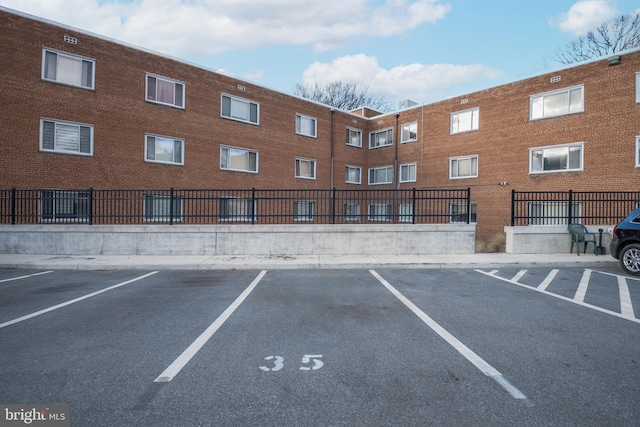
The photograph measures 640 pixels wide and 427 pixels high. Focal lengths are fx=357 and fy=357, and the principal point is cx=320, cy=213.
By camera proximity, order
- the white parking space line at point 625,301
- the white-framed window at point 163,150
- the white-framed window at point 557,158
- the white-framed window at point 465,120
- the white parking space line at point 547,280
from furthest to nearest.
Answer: the white-framed window at point 465,120, the white-framed window at point 557,158, the white-framed window at point 163,150, the white parking space line at point 547,280, the white parking space line at point 625,301

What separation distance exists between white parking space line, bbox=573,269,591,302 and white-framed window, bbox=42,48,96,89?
19236 mm

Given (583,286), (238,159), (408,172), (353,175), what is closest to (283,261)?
(583,286)

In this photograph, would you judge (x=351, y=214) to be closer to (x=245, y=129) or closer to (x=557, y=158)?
(x=245, y=129)

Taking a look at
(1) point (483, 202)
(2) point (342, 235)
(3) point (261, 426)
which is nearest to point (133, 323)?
(3) point (261, 426)

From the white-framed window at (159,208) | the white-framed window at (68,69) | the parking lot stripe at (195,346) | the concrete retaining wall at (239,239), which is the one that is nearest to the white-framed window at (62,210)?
the concrete retaining wall at (239,239)

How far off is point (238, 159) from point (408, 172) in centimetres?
1244

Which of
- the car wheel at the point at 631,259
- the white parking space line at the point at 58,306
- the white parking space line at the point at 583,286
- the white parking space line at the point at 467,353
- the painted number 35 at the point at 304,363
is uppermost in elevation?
the car wheel at the point at 631,259

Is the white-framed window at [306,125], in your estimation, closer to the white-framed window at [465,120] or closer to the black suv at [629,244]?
the white-framed window at [465,120]

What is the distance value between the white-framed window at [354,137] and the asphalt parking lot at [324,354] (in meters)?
21.4

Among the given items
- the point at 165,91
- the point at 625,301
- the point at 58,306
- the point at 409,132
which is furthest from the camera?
the point at 409,132

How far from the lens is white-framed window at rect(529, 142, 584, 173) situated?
1800 cm

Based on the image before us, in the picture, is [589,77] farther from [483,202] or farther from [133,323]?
[133,323]

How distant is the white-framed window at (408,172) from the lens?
25858mm

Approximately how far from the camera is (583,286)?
8.11 m
